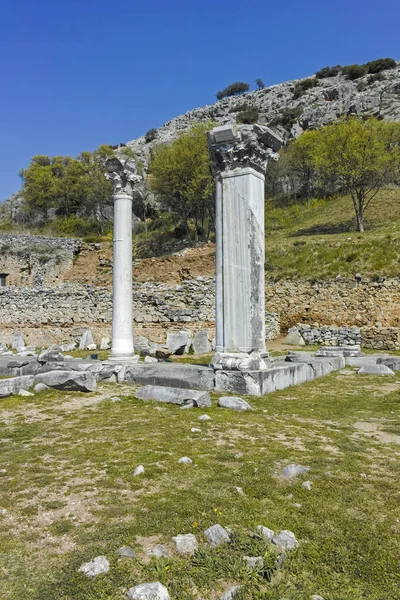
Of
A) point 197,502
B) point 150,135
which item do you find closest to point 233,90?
point 150,135

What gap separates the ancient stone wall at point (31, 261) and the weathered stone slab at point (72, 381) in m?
27.8

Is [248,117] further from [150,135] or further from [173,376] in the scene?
[173,376]

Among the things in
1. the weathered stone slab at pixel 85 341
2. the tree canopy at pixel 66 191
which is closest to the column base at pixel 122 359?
the weathered stone slab at pixel 85 341

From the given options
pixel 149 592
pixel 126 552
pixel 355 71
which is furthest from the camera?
pixel 355 71

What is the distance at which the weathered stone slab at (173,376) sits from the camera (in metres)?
8.88

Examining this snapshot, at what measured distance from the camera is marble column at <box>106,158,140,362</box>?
11.6 meters

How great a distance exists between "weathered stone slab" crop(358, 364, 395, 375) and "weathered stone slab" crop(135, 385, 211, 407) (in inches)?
239

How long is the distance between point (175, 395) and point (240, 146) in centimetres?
498

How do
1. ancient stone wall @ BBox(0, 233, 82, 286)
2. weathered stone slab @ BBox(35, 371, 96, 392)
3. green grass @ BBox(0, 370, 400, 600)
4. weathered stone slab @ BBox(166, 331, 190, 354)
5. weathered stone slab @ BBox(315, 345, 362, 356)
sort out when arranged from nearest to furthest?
green grass @ BBox(0, 370, 400, 600) → weathered stone slab @ BBox(35, 371, 96, 392) → weathered stone slab @ BBox(315, 345, 362, 356) → weathered stone slab @ BBox(166, 331, 190, 354) → ancient stone wall @ BBox(0, 233, 82, 286)

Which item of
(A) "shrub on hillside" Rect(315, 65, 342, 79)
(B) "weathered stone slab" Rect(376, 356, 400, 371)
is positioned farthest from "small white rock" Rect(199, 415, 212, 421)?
(A) "shrub on hillside" Rect(315, 65, 342, 79)

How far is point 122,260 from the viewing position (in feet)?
38.8

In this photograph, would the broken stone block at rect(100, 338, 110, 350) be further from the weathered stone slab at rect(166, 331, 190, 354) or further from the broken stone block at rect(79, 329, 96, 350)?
the weathered stone slab at rect(166, 331, 190, 354)

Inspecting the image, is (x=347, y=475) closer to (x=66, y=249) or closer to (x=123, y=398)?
(x=123, y=398)

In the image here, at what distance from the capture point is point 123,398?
8.37 meters
